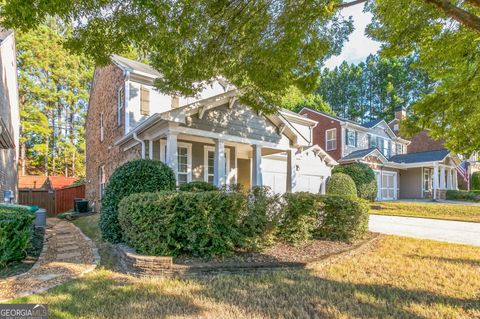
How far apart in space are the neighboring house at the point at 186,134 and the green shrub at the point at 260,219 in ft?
10.3

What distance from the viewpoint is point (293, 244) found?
6.78m

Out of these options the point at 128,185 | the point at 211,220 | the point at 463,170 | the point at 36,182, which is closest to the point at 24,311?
the point at 211,220

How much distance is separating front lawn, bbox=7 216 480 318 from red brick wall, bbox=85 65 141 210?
7.23 m

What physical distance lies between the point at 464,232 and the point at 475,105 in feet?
18.6

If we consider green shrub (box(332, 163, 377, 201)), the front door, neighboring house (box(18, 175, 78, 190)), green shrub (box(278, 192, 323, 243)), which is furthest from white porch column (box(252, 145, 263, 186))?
neighboring house (box(18, 175, 78, 190))

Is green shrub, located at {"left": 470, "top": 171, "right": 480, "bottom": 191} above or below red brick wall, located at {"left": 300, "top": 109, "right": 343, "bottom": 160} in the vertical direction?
below

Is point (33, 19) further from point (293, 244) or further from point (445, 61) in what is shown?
point (445, 61)

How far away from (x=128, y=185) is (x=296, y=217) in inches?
160

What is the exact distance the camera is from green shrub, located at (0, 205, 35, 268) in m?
5.31

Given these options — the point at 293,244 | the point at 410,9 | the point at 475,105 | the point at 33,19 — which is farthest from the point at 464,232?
the point at 33,19

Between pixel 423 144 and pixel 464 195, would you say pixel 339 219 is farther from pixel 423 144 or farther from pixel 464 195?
pixel 423 144

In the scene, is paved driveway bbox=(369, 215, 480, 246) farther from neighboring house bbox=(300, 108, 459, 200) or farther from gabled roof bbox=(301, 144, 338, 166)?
neighboring house bbox=(300, 108, 459, 200)

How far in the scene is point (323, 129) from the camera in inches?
1013

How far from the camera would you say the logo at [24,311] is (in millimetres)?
3406
